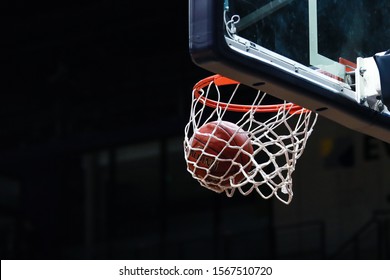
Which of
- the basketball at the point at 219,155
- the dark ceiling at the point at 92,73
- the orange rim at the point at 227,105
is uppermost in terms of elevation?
the dark ceiling at the point at 92,73

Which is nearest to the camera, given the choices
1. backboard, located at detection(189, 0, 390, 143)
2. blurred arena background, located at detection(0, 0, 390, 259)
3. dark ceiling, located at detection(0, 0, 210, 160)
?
backboard, located at detection(189, 0, 390, 143)

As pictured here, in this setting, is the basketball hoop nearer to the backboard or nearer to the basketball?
the basketball

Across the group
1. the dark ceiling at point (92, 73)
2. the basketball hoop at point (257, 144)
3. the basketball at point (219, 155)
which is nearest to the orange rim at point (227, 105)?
the basketball hoop at point (257, 144)

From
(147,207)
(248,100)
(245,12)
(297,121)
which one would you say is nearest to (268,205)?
(147,207)

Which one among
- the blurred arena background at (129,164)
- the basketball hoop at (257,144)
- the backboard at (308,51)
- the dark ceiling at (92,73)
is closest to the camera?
the backboard at (308,51)

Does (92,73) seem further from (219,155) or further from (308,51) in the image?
(308,51)

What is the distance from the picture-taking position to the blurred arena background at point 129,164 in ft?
38.5

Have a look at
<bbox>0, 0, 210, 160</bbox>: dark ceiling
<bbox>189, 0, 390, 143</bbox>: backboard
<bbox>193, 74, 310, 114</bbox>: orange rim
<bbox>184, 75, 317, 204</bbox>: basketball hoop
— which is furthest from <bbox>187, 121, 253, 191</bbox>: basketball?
<bbox>0, 0, 210, 160</bbox>: dark ceiling

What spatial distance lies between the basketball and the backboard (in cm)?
52

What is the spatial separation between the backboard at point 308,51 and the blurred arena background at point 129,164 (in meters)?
6.89

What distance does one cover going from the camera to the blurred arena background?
38.5 feet

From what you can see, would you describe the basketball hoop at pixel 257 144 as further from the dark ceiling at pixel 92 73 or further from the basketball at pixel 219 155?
the dark ceiling at pixel 92 73

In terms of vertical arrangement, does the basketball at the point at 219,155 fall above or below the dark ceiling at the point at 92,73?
below
